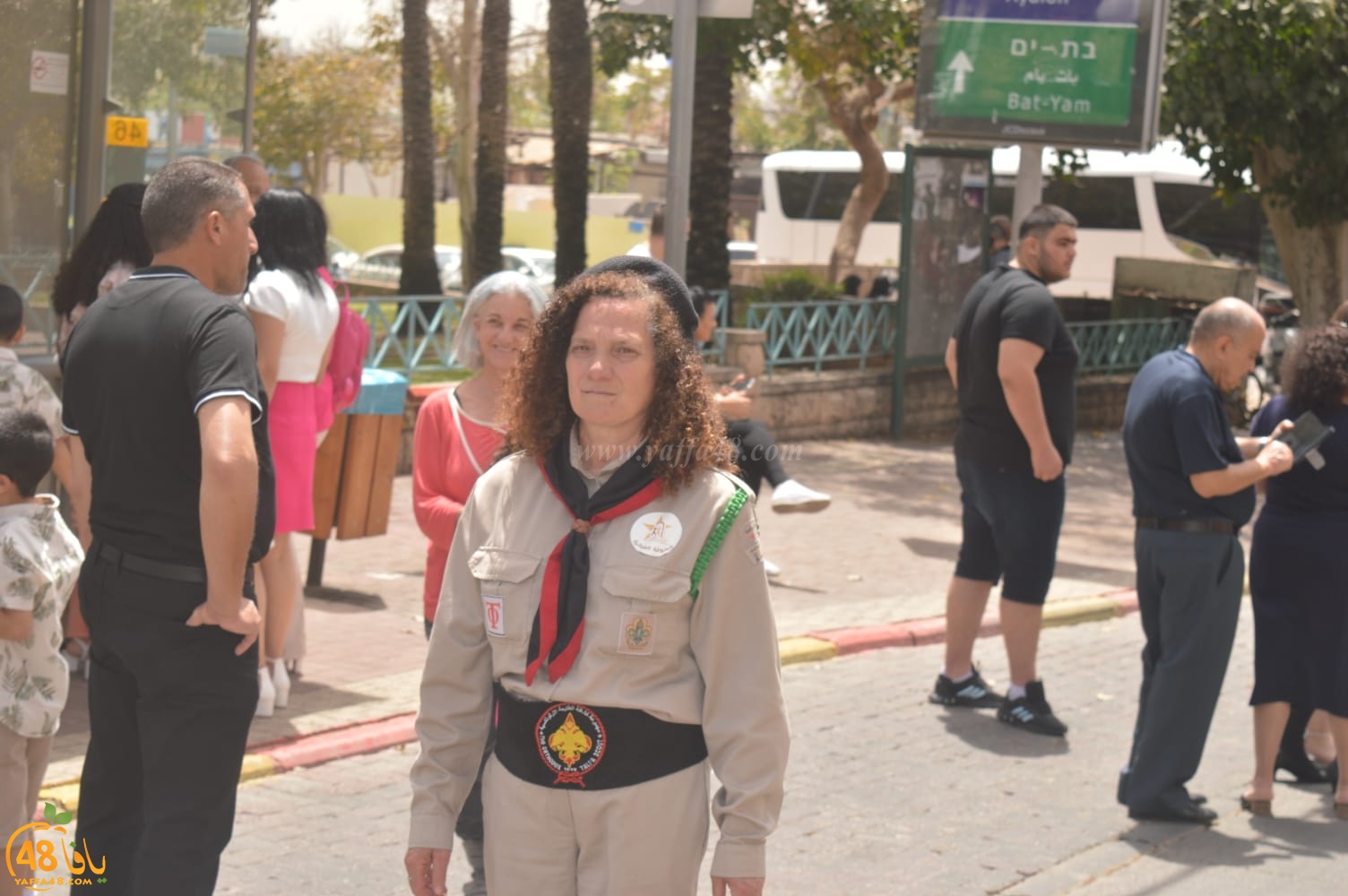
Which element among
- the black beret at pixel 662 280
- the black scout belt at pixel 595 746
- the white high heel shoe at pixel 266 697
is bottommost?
the white high heel shoe at pixel 266 697

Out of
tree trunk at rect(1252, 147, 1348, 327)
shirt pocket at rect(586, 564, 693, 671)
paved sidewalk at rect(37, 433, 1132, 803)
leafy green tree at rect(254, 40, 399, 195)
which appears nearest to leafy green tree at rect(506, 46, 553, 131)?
leafy green tree at rect(254, 40, 399, 195)

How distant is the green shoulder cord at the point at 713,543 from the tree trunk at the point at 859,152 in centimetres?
1981

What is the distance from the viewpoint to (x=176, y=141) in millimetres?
8109

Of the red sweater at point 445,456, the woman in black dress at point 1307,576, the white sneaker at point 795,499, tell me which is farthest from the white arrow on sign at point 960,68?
the red sweater at point 445,456

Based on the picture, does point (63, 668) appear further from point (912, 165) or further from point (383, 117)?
point (383, 117)

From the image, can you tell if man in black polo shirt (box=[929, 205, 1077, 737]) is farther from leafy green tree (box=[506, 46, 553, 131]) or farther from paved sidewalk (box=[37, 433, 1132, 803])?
leafy green tree (box=[506, 46, 553, 131])

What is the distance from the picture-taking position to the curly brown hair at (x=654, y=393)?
3123 mm

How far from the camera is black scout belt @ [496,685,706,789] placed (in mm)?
3016

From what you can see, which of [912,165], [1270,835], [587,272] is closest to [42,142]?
[587,272]

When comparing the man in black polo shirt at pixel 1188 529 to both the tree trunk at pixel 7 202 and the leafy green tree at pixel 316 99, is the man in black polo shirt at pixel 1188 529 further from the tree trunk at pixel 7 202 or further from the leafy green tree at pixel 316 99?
the leafy green tree at pixel 316 99

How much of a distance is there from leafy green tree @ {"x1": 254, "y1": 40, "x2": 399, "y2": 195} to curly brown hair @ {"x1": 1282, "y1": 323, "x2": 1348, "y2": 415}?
1363 inches

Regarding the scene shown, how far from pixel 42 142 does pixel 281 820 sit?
3.46m

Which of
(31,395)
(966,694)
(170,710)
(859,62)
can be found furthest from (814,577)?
(859,62)

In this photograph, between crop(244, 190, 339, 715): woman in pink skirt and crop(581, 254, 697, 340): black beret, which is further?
crop(244, 190, 339, 715): woman in pink skirt
